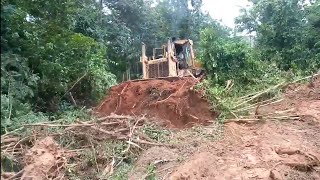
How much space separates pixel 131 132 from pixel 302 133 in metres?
3.31

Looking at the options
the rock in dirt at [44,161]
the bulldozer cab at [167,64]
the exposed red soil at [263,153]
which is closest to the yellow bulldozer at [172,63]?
the bulldozer cab at [167,64]

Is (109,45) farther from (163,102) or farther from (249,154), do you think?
(249,154)

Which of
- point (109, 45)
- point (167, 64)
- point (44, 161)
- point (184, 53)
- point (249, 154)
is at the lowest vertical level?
point (249, 154)

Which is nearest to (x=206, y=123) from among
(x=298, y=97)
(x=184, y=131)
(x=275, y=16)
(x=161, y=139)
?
(x=184, y=131)

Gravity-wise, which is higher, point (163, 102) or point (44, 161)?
point (163, 102)

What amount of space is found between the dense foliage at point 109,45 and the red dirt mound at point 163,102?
652 mm

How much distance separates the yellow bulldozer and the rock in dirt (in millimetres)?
7260

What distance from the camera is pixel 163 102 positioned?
847 centimetres

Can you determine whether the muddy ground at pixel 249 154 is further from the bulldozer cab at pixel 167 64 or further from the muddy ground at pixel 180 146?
the bulldozer cab at pixel 167 64

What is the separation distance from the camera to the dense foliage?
5.12 metres

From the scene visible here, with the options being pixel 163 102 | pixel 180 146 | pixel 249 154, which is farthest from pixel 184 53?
pixel 249 154

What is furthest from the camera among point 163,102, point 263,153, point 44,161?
point 163,102

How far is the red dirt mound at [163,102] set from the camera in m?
8.16

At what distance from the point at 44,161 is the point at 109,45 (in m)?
13.6
